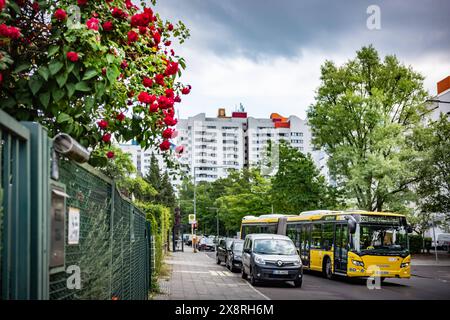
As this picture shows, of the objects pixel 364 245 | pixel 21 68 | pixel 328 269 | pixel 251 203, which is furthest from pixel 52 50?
pixel 251 203

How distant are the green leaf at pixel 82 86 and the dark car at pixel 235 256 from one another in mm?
23710

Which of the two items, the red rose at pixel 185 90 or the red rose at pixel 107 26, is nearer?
the red rose at pixel 107 26

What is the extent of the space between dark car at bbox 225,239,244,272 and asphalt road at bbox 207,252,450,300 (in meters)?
4.68

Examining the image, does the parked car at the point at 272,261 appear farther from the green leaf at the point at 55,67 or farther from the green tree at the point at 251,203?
the green tree at the point at 251,203

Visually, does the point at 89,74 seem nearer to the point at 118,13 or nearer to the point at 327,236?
the point at 118,13

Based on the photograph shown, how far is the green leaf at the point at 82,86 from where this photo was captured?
17.4 feet

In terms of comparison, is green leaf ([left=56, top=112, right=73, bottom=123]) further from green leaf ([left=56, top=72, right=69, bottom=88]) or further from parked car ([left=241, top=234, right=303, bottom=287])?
parked car ([left=241, top=234, right=303, bottom=287])

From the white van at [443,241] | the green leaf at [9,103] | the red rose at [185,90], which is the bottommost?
the white van at [443,241]

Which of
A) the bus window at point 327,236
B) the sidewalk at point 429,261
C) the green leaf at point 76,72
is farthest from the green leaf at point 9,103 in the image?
the sidewalk at point 429,261

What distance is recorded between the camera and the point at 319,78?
150 ft

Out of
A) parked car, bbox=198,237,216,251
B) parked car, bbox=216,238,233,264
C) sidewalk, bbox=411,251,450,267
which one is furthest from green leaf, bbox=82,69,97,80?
parked car, bbox=198,237,216,251

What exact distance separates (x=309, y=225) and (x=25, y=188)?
86.9 ft

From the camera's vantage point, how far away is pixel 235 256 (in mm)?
28922
